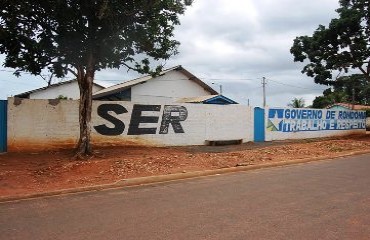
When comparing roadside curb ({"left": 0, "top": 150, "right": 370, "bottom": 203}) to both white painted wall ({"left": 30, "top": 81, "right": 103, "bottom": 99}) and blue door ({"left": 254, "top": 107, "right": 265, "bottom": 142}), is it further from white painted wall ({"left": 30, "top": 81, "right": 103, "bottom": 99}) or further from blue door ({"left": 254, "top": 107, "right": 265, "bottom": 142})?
white painted wall ({"left": 30, "top": 81, "right": 103, "bottom": 99})

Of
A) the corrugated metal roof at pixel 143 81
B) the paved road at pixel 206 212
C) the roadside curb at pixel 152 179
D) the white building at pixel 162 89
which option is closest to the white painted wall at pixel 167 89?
the white building at pixel 162 89

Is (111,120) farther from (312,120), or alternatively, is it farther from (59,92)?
(59,92)

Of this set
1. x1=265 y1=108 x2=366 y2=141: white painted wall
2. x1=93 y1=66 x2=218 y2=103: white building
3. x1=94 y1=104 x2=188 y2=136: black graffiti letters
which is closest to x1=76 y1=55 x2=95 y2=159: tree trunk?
x1=94 y1=104 x2=188 y2=136: black graffiti letters

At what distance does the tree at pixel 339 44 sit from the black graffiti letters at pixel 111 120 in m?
17.2

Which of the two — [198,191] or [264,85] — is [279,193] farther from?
[264,85]

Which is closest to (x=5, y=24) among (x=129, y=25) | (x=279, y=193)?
(x=129, y=25)

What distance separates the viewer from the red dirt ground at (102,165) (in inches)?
399

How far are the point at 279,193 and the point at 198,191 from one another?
1.80m

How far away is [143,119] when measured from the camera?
18.0 metres

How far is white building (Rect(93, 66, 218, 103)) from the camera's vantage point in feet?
98.2

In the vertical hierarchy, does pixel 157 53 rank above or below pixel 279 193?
above

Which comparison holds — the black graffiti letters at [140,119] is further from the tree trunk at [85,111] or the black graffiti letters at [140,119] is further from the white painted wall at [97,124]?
the tree trunk at [85,111]

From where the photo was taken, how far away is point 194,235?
5.51 metres

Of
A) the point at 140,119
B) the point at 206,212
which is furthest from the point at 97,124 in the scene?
the point at 206,212
